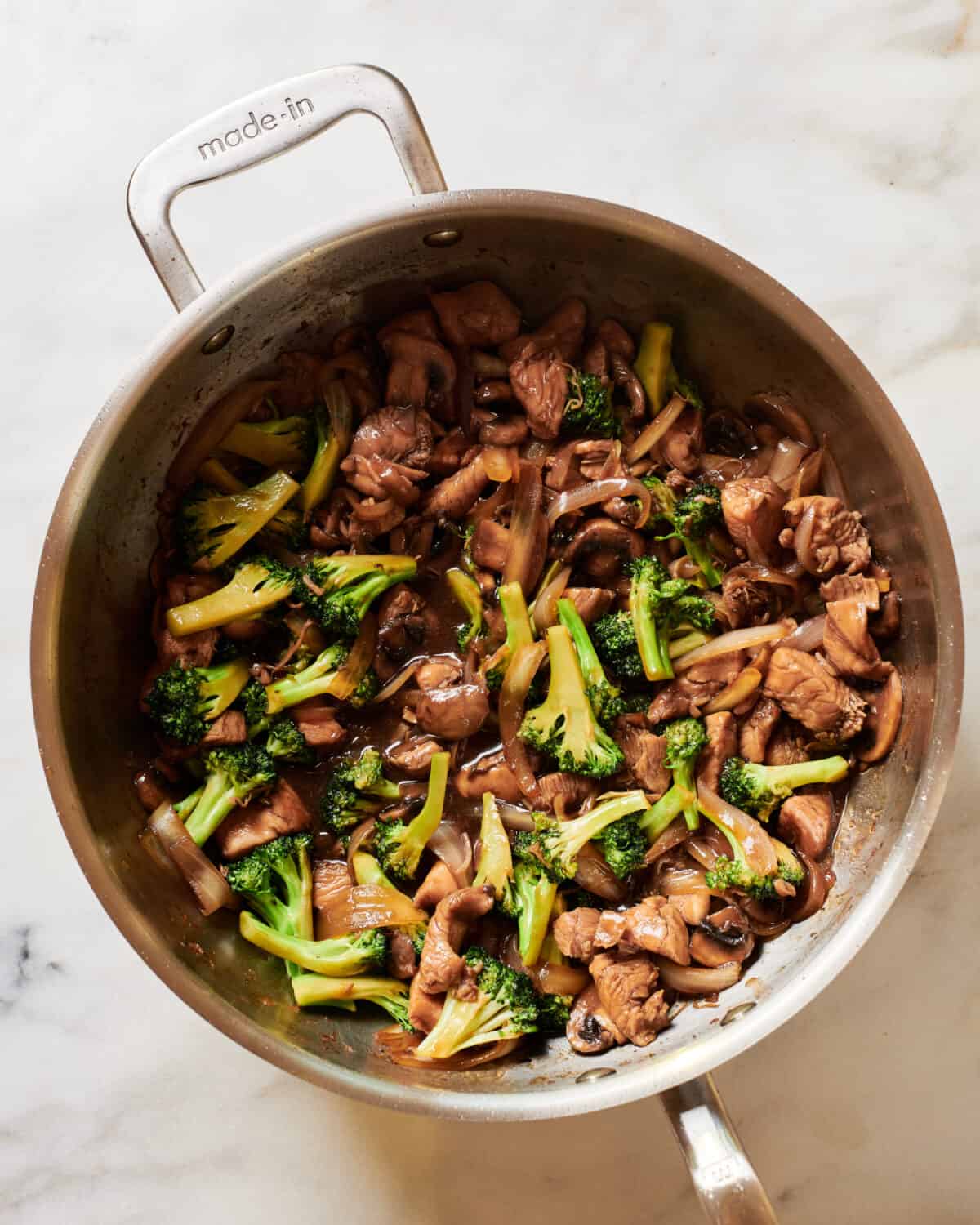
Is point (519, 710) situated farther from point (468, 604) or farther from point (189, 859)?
point (189, 859)

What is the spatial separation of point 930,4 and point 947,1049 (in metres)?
3.19

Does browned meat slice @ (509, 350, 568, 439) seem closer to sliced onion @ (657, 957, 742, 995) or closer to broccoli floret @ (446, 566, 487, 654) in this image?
broccoli floret @ (446, 566, 487, 654)

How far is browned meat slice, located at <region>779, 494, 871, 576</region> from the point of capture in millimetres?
2893

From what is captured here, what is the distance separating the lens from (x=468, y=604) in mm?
3031

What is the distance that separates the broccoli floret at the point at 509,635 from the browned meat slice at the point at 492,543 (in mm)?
78

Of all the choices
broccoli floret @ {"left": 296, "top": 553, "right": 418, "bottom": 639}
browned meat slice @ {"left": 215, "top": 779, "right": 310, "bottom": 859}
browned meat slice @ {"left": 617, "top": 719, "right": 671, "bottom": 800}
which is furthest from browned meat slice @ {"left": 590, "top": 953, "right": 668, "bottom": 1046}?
broccoli floret @ {"left": 296, "top": 553, "right": 418, "bottom": 639}

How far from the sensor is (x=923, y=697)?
2.78 metres

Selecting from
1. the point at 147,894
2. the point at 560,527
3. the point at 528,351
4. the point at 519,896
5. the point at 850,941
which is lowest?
the point at 850,941

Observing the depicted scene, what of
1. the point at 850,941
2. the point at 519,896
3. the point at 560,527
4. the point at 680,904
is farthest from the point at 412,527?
the point at 850,941

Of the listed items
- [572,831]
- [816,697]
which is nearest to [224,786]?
[572,831]

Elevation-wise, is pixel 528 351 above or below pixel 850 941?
above

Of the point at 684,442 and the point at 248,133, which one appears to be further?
the point at 684,442

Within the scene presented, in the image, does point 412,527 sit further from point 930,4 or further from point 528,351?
point 930,4

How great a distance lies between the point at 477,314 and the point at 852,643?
138cm
